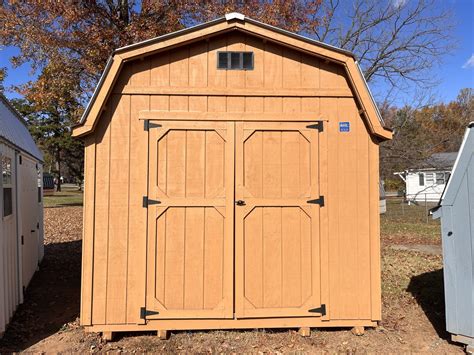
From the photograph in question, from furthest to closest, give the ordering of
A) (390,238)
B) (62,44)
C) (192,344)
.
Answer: (62,44) → (390,238) → (192,344)

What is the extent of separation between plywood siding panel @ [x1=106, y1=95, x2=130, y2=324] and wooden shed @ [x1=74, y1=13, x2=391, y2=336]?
12mm

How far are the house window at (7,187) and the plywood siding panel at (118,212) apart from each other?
4.84 feet

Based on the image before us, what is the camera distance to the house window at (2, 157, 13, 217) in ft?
16.4

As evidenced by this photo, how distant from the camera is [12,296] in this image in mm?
5199

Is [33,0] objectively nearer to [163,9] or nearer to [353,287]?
[163,9]

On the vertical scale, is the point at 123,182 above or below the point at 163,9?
below

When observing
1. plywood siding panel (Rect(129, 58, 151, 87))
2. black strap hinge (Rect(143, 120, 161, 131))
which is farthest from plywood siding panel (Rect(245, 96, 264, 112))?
plywood siding panel (Rect(129, 58, 151, 87))

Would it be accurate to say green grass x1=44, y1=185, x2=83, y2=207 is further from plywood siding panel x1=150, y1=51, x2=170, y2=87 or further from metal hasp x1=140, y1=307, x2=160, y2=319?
plywood siding panel x1=150, y1=51, x2=170, y2=87

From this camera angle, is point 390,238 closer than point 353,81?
No

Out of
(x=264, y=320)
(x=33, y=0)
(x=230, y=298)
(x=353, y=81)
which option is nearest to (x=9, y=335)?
(x=230, y=298)

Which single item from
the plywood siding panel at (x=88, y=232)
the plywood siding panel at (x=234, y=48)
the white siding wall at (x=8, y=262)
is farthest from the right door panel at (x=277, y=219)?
the white siding wall at (x=8, y=262)

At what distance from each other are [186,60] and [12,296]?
3759 millimetres

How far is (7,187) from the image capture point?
5.25 m

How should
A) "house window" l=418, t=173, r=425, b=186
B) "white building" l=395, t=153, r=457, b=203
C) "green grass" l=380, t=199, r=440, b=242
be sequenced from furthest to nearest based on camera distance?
"house window" l=418, t=173, r=425, b=186 < "white building" l=395, t=153, r=457, b=203 < "green grass" l=380, t=199, r=440, b=242
